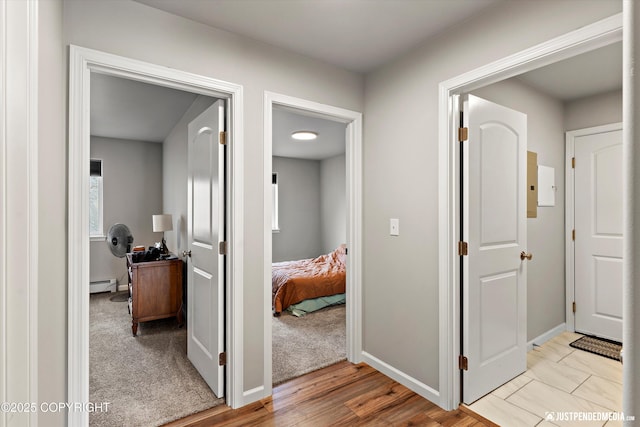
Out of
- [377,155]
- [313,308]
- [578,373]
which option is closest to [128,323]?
[313,308]

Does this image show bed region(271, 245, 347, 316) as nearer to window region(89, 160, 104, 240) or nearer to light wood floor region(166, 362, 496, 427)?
light wood floor region(166, 362, 496, 427)

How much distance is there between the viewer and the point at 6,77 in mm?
623

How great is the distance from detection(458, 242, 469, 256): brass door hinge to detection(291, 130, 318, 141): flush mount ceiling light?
9.94 ft

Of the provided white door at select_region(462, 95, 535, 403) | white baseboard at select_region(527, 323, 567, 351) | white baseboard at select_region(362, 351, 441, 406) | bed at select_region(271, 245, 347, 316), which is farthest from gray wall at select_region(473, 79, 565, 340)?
bed at select_region(271, 245, 347, 316)

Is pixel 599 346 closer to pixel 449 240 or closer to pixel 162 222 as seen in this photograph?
pixel 449 240

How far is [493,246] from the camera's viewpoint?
7.21 ft

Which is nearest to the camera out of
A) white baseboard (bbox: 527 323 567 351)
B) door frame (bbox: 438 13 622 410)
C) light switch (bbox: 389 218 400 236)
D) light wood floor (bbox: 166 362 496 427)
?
light wood floor (bbox: 166 362 496 427)

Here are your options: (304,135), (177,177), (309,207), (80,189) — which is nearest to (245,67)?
(80,189)

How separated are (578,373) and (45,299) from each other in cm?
344

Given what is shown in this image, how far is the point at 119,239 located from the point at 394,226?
4.01 metres

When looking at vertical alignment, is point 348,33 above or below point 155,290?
above

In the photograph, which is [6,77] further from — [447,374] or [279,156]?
[279,156]

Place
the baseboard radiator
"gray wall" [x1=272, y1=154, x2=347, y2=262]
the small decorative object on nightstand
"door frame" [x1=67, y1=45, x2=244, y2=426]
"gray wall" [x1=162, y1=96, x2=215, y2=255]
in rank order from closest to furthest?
"door frame" [x1=67, y1=45, x2=244, y2=426], "gray wall" [x1=162, y1=96, x2=215, y2=255], the small decorative object on nightstand, the baseboard radiator, "gray wall" [x1=272, y1=154, x2=347, y2=262]

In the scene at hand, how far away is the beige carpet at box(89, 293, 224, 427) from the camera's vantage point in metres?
2.00
